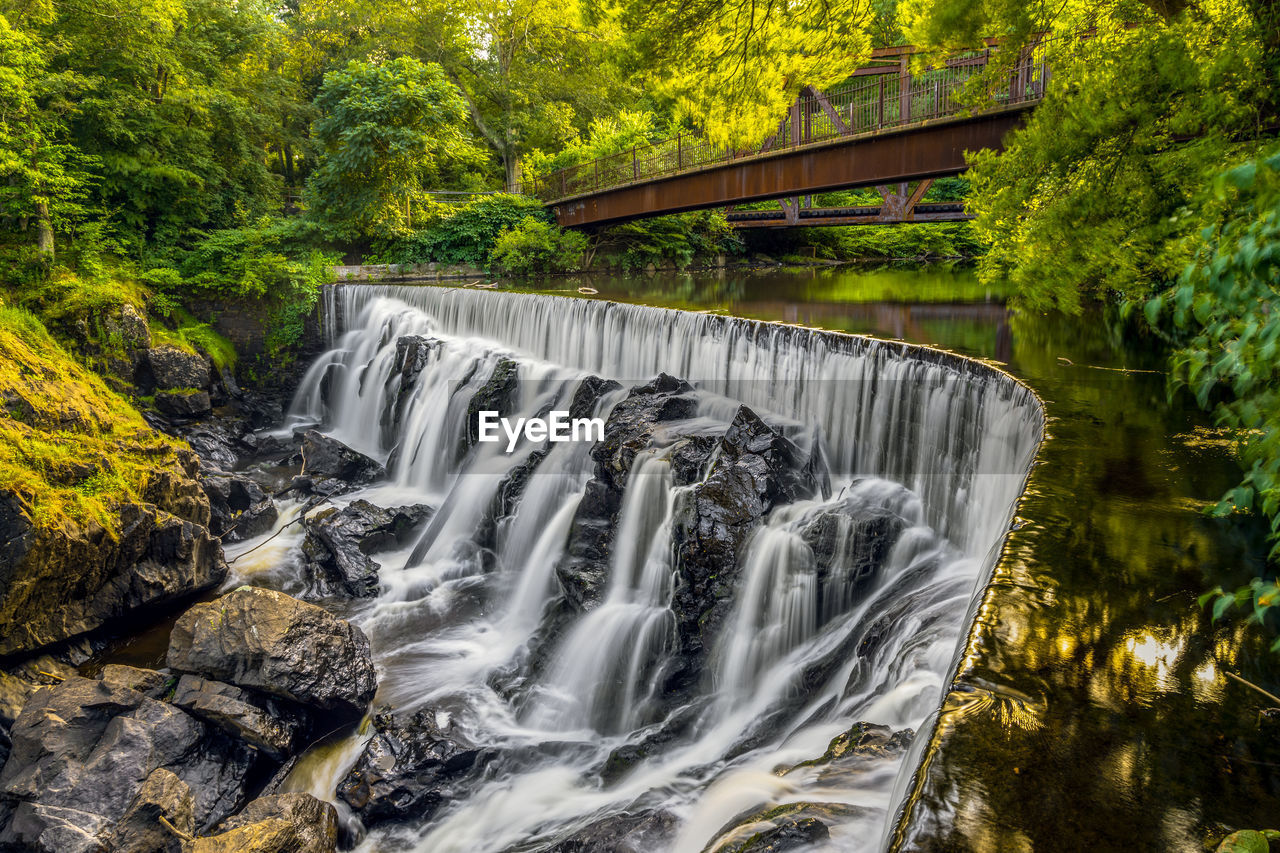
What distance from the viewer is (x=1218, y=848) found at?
2.07 meters

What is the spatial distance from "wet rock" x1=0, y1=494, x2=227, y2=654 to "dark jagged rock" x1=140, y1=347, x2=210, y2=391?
22.8 feet

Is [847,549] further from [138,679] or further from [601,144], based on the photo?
[601,144]

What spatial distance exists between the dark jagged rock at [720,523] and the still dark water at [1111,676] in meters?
3.06

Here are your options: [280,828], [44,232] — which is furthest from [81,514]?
[44,232]

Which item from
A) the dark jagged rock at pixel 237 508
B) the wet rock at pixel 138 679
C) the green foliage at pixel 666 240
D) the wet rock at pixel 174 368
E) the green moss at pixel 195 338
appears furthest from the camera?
the green foliage at pixel 666 240

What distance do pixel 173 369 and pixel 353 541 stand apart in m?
8.48

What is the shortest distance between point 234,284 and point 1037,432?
19244mm

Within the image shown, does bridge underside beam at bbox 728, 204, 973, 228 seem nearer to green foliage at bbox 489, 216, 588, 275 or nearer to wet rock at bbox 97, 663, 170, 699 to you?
green foliage at bbox 489, 216, 588, 275

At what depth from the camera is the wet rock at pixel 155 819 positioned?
5.48 m

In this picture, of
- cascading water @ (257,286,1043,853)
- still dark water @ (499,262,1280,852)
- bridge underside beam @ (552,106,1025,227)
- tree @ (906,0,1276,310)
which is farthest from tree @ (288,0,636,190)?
still dark water @ (499,262,1280,852)

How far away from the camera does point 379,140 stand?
22.5 m

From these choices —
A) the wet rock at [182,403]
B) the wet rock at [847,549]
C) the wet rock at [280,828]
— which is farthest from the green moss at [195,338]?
the wet rock at [847,549]

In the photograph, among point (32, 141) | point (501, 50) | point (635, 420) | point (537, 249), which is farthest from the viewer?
point (501, 50)

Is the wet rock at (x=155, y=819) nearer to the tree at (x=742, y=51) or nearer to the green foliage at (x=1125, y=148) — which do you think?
the green foliage at (x=1125, y=148)
